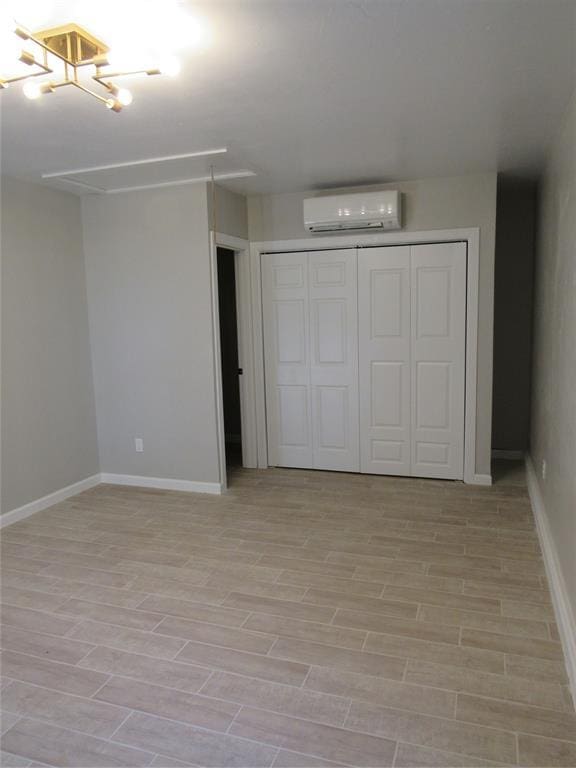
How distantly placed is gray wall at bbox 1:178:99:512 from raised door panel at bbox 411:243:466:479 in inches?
111

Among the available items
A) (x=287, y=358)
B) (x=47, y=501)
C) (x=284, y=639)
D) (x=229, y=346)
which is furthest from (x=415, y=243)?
(x=47, y=501)

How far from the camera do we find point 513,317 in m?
5.07

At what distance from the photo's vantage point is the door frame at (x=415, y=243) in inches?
170

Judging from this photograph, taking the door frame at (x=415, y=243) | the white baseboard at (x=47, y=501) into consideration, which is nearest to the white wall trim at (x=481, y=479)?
the door frame at (x=415, y=243)

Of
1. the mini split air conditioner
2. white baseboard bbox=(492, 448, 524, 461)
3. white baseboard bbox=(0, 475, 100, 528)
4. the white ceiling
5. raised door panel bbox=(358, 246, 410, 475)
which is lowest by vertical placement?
white baseboard bbox=(0, 475, 100, 528)

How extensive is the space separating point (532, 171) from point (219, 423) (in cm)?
310

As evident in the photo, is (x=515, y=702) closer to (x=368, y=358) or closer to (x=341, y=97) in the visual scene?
(x=341, y=97)

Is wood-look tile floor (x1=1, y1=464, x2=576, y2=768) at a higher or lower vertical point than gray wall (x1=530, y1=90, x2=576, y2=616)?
lower

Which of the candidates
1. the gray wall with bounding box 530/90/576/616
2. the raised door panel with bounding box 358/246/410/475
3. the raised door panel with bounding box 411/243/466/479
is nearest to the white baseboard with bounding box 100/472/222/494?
the raised door panel with bounding box 358/246/410/475

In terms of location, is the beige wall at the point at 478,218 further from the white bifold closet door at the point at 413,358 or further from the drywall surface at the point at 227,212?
the drywall surface at the point at 227,212

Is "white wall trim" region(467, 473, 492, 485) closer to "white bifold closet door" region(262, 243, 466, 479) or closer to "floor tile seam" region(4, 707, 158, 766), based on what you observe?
"white bifold closet door" region(262, 243, 466, 479)

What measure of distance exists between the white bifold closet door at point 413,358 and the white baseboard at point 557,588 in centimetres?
90

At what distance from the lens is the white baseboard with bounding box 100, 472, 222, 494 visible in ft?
14.9

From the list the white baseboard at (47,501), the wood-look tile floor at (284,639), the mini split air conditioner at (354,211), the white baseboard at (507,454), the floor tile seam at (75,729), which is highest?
the mini split air conditioner at (354,211)
